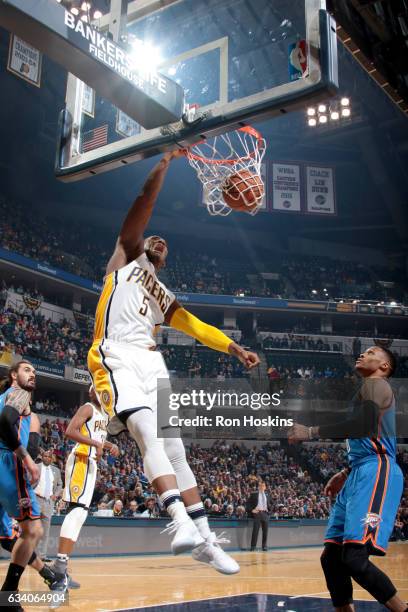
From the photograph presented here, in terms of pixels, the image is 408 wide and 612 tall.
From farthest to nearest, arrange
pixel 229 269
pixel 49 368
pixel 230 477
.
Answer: pixel 229 269, pixel 49 368, pixel 230 477

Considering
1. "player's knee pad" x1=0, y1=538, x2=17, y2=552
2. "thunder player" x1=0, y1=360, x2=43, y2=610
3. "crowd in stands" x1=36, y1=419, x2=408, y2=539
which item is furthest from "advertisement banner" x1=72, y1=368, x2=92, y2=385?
"thunder player" x1=0, y1=360, x2=43, y2=610

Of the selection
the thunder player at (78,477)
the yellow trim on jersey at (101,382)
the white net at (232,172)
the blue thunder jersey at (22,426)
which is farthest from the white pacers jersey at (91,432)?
the yellow trim on jersey at (101,382)

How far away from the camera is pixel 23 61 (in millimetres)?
15125

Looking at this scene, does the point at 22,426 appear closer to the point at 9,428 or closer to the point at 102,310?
the point at 9,428

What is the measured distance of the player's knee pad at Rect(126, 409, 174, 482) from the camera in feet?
10.6

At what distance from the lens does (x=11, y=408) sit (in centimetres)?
516

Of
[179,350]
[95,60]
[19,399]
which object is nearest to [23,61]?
[95,60]

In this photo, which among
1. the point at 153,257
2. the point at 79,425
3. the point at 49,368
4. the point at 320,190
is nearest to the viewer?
the point at 153,257

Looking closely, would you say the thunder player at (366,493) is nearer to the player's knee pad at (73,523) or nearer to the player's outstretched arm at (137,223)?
the player's outstretched arm at (137,223)

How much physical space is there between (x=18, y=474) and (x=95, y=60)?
3550 millimetres

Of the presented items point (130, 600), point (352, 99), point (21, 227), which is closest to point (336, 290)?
point (352, 99)

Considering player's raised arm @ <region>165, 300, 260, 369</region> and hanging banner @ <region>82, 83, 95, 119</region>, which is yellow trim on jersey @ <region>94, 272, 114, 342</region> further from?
hanging banner @ <region>82, 83, 95, 119</region>

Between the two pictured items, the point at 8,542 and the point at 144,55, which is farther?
the point at 8,542

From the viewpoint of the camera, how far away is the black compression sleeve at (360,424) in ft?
14.3
